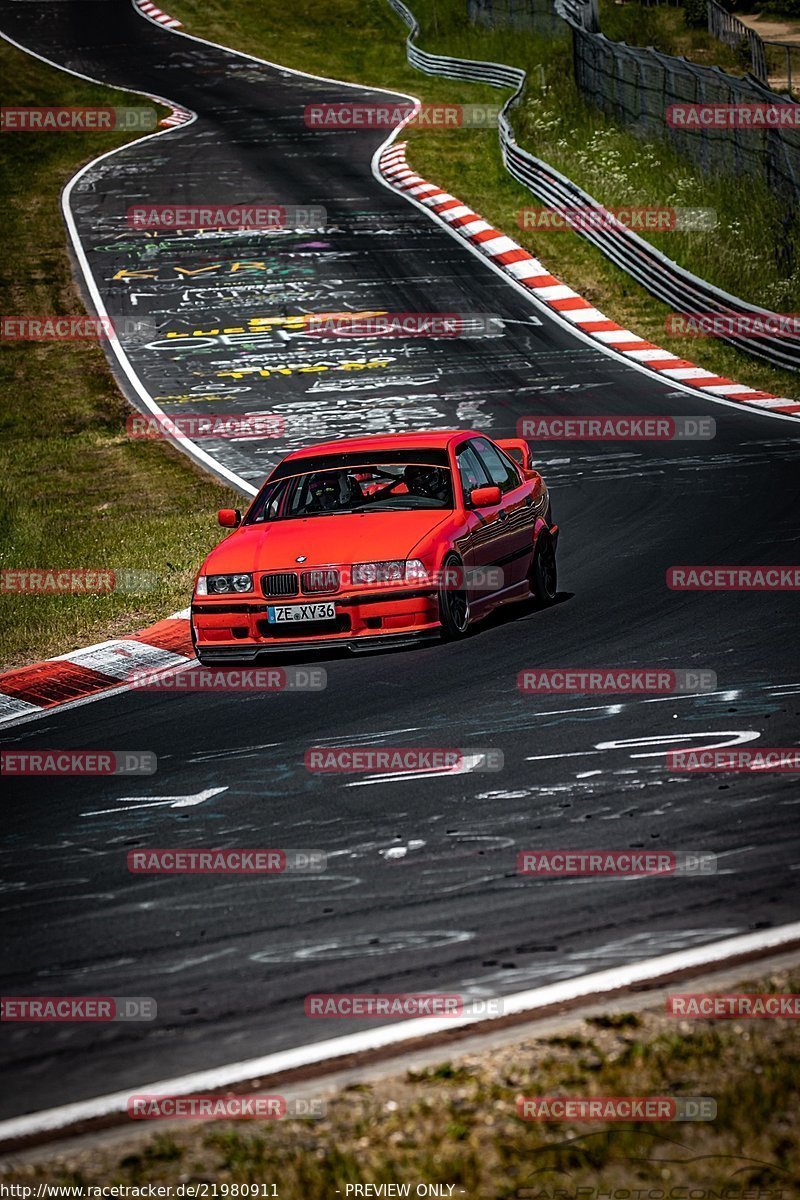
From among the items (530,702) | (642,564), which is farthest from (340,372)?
(530,702)

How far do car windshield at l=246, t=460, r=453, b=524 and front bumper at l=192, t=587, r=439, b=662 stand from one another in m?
1.12

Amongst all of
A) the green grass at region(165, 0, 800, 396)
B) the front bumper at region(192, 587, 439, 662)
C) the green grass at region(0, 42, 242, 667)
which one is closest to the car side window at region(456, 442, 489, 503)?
the front bumper at region(192, 587, 439, 662)

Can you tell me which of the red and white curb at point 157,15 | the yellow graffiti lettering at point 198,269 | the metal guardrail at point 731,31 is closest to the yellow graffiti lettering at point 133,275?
the yellow graffiti lettering at point 198,269

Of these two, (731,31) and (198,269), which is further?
(731,31)

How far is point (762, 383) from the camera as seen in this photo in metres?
21.5

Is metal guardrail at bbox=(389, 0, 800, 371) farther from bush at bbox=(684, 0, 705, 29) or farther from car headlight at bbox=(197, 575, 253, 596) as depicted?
bush at bbox=(684, 0, 705, 29)

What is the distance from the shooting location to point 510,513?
11688 millimetres

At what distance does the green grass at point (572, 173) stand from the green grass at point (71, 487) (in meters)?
A: 8.02

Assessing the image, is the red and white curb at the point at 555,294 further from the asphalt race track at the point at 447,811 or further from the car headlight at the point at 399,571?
the car headlight at the point at 399,571

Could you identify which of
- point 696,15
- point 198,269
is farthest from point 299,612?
point 696,15

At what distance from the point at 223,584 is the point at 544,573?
259 centimetres

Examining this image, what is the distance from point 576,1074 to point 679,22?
154 feet

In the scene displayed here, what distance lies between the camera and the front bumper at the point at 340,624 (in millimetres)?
10258

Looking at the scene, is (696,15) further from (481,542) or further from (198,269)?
(481,542)
